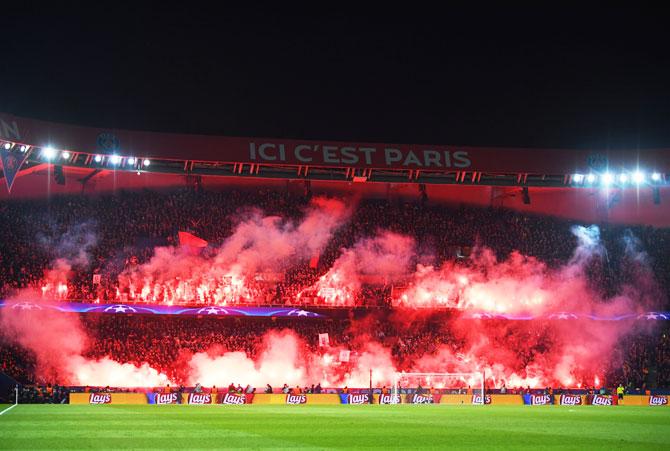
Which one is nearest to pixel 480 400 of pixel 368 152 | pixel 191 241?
pixel 368 152

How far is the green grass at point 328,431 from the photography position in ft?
44.8

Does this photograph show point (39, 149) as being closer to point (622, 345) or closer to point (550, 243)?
point (550, 243)

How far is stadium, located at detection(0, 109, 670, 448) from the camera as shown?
1438 inches

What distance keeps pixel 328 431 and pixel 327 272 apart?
25162 mm

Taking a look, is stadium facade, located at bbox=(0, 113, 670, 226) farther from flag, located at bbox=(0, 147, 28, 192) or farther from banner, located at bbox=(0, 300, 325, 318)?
banner, located at bbox=(0, 300, 325, 318)

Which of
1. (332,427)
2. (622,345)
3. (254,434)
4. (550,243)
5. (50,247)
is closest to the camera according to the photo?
(254,434)

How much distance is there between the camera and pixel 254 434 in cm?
1549

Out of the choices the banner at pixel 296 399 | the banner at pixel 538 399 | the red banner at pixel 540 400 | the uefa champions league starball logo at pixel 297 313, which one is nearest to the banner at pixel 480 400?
the banner at pixel 538 399

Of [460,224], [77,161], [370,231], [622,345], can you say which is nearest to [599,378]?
[622,345]

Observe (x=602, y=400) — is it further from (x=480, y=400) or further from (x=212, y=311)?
(x=212, y=311)

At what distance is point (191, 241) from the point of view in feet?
135

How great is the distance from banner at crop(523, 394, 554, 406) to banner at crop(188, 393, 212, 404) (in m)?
14.1

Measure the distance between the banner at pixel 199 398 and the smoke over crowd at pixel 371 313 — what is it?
487cm

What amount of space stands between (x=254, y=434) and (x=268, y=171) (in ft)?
96.9
